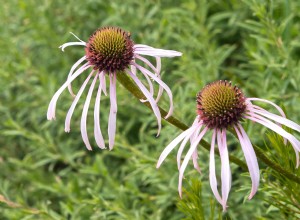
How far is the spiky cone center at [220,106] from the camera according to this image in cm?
138

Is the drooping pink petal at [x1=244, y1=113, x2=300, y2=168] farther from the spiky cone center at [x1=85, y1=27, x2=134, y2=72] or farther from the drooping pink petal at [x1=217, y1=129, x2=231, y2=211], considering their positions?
the spiky cone center at [x1=85, y1=27, x2=134, y2=72]

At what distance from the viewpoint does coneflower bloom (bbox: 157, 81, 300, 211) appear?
Answer: 1239 mm

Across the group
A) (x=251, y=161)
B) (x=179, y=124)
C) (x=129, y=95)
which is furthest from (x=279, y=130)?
(x=129, y=95)

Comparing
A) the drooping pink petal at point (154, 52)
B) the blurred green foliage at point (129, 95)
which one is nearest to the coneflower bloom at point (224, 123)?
the drooping pink petal at point (154, 52)

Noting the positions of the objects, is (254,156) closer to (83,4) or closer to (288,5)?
(288,5)

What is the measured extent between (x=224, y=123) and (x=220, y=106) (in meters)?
0.04

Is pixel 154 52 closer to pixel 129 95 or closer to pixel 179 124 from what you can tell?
pixel 179 124

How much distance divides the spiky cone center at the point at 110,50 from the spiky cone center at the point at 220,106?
0.23 metres

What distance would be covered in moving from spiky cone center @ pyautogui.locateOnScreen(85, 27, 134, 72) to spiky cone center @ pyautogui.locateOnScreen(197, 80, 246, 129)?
0.76 feet

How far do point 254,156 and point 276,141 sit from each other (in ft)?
0.94

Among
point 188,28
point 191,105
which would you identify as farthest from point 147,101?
point 188,28

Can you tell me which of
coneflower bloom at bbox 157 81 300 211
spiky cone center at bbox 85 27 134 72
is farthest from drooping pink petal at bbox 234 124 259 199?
spiky cone center at bbox 85 27 134 72

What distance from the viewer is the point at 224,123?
1.38 meters

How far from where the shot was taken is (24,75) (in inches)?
125
